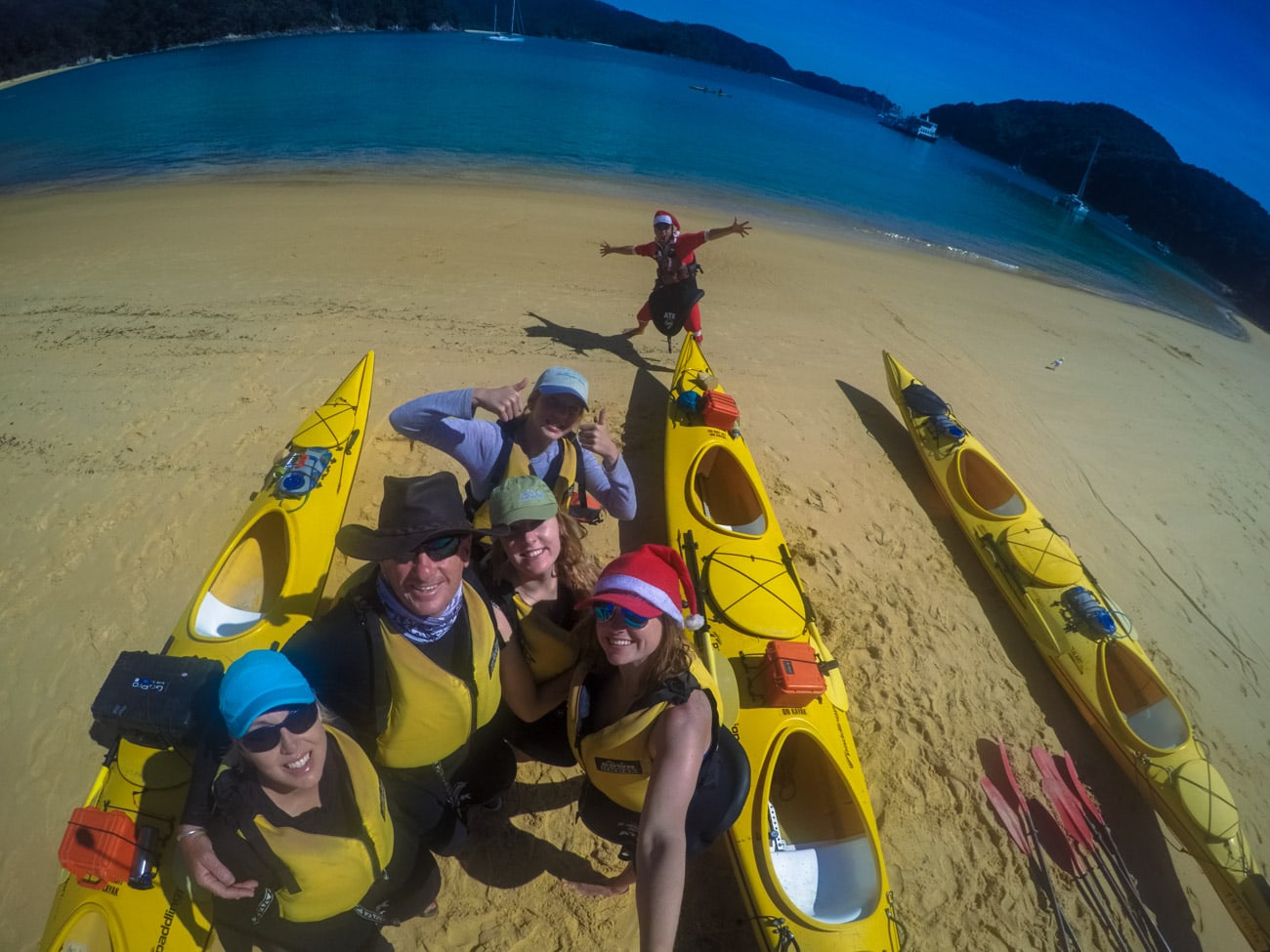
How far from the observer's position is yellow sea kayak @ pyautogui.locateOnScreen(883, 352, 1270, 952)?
3.28m

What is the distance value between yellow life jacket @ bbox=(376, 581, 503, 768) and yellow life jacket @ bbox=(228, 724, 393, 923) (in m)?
0.15

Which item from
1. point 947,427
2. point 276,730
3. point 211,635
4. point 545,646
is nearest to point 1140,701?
point 947,427

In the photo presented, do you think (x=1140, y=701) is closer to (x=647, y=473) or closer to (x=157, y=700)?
(x=647, y=473)

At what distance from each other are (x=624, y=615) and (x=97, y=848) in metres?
2.30

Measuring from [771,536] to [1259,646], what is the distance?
4766 mm

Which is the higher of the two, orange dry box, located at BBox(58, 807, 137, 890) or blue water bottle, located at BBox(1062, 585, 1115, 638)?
blue water bottle, located at BBox(1062, 585, 1115, 638)

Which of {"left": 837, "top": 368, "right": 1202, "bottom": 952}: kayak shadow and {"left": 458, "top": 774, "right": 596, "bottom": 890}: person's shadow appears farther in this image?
{"left": 837, "top": 368, "right": 1202, "bottom": 952}: kayak shadow

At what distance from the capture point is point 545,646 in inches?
85.4

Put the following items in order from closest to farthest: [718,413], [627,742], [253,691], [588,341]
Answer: [253,691]
[627,742]
[718,413]
[588,341]

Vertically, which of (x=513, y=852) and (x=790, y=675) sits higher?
(x=790, y=675)

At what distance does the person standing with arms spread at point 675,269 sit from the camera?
6.45m

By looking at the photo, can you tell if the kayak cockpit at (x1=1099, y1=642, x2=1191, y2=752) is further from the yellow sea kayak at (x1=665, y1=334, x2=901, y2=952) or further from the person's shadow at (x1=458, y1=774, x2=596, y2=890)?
the person's shadow at (x1=458, y1=774, x2=596, y2=890)

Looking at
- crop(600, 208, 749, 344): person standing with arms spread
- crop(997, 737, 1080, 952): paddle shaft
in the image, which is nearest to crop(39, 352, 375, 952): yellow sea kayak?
crop(600, 208, 749, 344): person standing with arms spread

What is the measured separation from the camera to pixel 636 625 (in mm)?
1847
